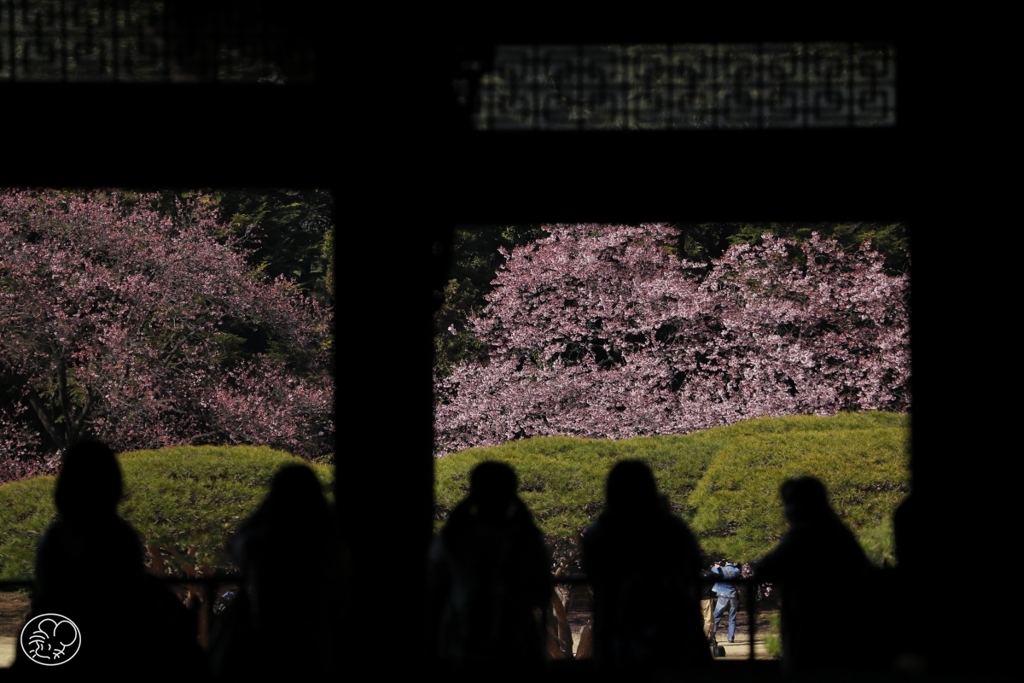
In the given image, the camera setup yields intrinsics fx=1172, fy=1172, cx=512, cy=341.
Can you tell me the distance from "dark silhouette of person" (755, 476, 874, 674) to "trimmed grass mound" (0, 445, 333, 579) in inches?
303

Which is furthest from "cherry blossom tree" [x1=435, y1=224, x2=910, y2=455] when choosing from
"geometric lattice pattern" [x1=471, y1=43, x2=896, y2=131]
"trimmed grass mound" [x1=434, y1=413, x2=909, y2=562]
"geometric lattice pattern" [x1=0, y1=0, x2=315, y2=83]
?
"geometric lattice pattern" [x1=0, y1=0, x2=315, y2=83]

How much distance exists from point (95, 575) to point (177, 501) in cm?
803

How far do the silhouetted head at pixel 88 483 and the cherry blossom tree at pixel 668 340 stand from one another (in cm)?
1285

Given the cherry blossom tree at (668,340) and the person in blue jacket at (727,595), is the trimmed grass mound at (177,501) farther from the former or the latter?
the cherry blossom tree at (668,340)

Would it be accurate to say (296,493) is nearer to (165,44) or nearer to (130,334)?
(165,44)

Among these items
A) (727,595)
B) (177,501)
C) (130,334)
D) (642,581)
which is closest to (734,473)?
(727,595)

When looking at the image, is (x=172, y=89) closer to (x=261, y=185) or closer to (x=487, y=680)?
(x=261, y=185)

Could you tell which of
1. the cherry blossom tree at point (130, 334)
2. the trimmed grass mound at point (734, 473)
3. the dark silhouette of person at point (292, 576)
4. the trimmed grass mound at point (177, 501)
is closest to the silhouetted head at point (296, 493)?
the dark silhouette of person at point (292, 576)

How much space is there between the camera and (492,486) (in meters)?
3.71

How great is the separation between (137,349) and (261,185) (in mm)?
12083

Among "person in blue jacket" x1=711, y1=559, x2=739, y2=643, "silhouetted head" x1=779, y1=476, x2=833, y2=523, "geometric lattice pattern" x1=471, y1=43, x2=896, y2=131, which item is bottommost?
"person in blue jacket" x1=711, y1=559, x2=739, y2=643

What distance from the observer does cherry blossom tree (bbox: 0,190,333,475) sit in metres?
15.5

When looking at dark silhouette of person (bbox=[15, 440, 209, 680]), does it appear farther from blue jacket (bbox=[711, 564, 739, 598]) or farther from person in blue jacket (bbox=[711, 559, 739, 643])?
person in blue jacket (bbox=[711, 559, 739, 643])

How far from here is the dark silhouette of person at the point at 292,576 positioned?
3.55 metres
